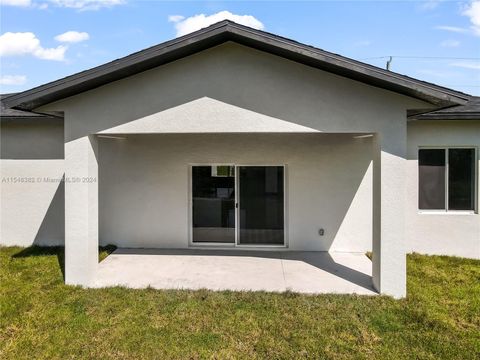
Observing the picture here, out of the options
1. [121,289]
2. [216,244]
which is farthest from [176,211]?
[121,289]

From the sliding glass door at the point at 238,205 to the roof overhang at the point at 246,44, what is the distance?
4300 millimetres

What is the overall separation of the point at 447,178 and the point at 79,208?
10.4 metres

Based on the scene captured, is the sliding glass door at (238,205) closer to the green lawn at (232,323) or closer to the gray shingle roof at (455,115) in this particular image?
the green lawn at (232,323)

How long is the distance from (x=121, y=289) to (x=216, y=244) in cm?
403

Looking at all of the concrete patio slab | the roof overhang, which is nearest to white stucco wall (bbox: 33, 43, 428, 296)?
the roof overhang

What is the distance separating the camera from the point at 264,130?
729 centimetres

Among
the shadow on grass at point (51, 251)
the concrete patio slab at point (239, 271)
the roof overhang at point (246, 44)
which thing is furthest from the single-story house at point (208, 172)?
the concrete patio slab at point (239, 271)

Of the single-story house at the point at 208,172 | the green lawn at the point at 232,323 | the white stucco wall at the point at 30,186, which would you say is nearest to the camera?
the green lawn at the point at 232,323

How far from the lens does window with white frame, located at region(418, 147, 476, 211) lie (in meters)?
10.3

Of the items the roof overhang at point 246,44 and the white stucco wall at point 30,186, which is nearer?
the roof overhang at point 246,44

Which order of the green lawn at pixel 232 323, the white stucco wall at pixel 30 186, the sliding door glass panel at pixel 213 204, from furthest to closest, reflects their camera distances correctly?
the white stucco wall at pixel 30 186
the sliding door glass panel at pixel 213 204
the green lawn at pixel 232 323

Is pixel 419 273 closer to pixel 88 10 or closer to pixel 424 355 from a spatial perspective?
pixel 424 355

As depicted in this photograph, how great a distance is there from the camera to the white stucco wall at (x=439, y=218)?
1012cm

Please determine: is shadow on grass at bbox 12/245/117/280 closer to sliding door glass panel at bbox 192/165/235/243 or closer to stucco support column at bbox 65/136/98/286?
stucco support column at bbox 65/136/98/286
